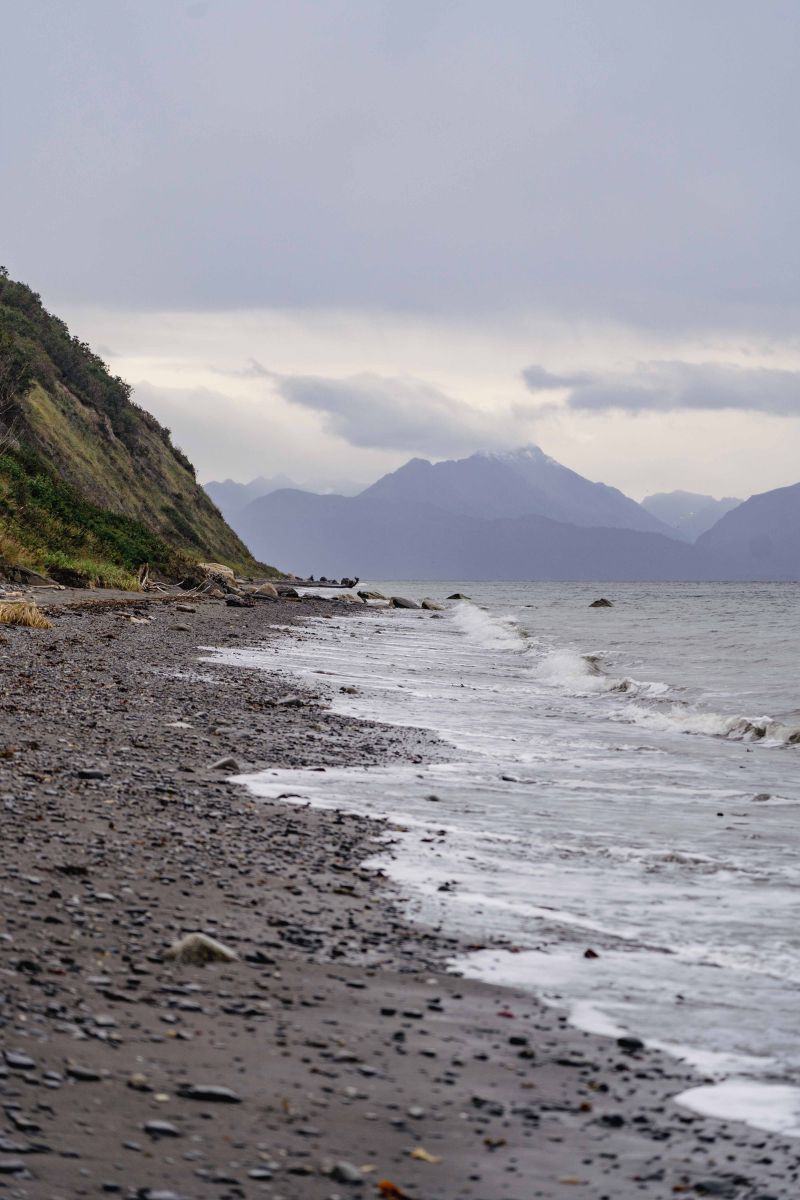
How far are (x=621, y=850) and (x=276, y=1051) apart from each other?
3933 millimetres

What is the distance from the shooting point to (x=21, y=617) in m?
18.5

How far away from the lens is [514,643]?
3250 cm

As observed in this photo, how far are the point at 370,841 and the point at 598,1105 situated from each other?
3515mm

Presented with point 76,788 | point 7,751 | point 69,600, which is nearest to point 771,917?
point 76,788

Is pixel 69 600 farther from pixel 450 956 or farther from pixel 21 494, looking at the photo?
pixel 450 956

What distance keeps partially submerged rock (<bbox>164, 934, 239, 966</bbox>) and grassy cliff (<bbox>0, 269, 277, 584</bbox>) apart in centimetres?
2462

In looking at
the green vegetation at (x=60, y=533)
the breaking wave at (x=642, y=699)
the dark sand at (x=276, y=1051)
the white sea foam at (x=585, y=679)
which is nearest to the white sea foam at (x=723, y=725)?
the breaking wave at (x=642, y=699)

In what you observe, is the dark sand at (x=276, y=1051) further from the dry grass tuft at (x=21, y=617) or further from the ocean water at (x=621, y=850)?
the dry grass tuft at (x=21, y=617)

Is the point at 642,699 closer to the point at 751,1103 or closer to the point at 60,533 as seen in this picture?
the point at 751,1103

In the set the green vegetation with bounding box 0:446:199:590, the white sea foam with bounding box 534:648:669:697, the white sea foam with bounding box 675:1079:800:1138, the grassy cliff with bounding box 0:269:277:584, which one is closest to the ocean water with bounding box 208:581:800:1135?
the white sea foam with bounding box 675:1079:800:1138

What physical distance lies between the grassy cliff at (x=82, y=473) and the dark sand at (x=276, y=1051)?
23.4m

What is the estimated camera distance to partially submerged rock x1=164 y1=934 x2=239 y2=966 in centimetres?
436

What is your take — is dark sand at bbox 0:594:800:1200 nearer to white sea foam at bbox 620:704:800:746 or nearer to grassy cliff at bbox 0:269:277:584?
white sea foam at bbox 620:704:800:746

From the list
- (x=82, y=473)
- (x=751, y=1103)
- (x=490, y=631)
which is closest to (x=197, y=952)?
(x=751, y=1103)
